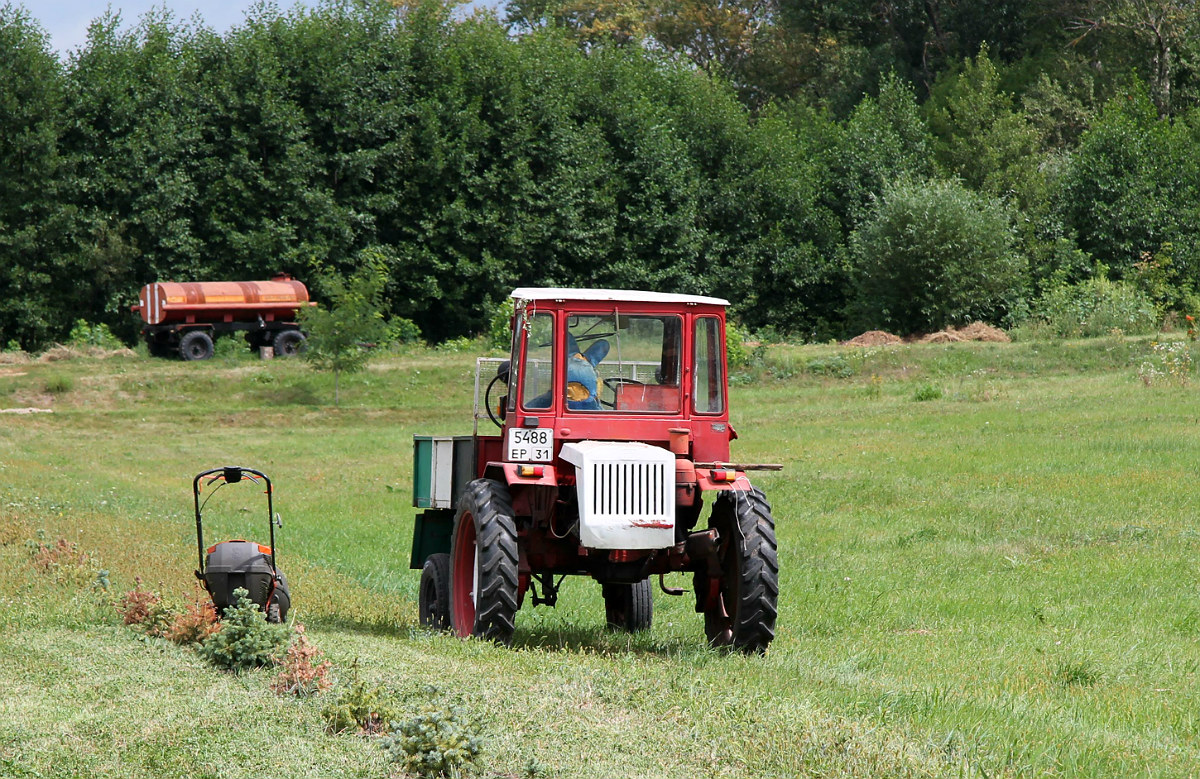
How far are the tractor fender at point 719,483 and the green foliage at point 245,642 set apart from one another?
3.00 meters

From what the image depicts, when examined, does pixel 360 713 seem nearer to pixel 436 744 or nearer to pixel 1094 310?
pixel 436 744

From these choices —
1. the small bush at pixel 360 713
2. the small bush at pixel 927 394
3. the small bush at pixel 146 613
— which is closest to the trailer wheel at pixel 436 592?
the small bush at pixel 146 613

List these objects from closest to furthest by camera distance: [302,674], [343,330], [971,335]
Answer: [302,674] < [343,330] < [971,335]

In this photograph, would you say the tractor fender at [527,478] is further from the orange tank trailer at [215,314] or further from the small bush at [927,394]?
the orange tank trailer at [215,314]

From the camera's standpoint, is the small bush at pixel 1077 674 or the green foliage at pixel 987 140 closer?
the small bush at pixel 1077 674

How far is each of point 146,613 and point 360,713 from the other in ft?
11.1

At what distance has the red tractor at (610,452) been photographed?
888cm

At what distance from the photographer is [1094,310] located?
135 ft

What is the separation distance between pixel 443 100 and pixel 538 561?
4107cm

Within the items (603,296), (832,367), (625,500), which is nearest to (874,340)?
(832,367)

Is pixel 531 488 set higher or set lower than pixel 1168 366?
lower

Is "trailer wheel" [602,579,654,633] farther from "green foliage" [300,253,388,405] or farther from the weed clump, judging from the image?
"green foliage" [300,253,388,405]

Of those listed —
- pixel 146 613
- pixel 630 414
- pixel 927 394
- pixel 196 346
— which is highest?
pixel 630 414

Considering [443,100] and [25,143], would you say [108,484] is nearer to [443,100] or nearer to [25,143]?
[25,143]
